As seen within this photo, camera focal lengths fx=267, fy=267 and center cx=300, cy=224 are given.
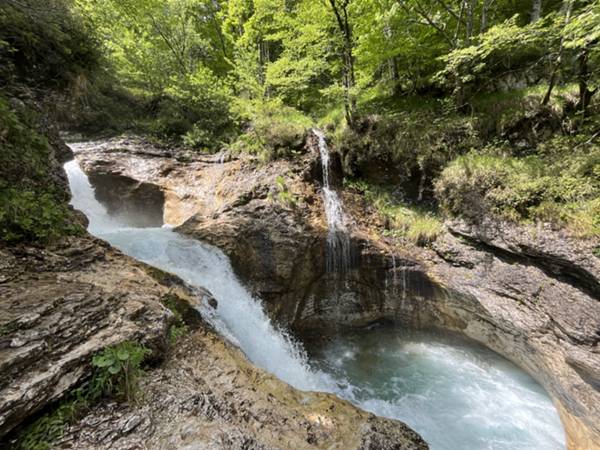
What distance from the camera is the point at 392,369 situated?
6324mm

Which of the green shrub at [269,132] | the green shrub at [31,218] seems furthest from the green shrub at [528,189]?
the green shrub at [31,218]

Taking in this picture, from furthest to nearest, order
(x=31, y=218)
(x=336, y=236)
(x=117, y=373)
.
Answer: (x=336, y=236) < (x=31, y=218) < (x=117, y=373)

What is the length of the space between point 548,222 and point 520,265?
1.00 m

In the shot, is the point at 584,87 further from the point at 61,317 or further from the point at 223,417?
the point at 61,317

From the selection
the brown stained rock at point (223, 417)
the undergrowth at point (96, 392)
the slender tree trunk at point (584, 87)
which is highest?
the slender tree trunk at point (584, 87)

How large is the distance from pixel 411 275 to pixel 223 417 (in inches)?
216

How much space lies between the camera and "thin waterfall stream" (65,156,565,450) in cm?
492

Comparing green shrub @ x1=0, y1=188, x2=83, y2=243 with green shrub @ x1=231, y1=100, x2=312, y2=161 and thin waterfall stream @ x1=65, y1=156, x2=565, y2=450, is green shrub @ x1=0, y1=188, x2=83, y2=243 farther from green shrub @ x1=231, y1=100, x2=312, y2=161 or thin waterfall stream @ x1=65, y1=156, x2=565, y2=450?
green shrub @ x1=231, y1=100, x2=312, y2=161

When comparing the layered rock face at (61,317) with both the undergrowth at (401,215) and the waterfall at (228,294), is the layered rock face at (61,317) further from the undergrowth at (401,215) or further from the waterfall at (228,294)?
the undergrowth at (401,215)

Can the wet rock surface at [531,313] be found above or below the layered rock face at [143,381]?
below

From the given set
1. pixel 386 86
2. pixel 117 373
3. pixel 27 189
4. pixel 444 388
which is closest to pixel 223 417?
pixel 117 373

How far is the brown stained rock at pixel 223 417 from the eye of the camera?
202 centimetres

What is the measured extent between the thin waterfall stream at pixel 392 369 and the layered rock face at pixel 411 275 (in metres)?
0.42

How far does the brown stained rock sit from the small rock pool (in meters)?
3.15
